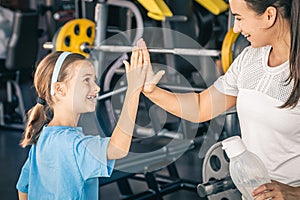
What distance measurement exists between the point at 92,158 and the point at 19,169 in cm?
207

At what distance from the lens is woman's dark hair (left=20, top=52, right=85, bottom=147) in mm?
1653

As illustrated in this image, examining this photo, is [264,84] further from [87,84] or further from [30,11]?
[30,11]

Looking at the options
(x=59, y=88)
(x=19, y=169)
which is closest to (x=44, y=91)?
(x=59, y=88)

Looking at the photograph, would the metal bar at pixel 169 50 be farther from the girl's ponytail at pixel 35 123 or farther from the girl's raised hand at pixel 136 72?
the girl's raised hand at pixel 136 72

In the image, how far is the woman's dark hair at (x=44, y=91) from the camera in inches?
65.1

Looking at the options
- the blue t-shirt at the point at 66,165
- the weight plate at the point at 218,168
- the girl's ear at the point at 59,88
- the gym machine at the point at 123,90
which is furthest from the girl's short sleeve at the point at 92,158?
the gym machine at the point at 123,90

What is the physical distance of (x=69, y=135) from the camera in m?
1.59

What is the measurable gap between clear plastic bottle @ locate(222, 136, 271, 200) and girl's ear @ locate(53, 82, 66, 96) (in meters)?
0.45

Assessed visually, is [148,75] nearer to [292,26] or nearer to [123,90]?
[292,26]

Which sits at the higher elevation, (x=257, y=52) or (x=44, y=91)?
(x=257, y=52)

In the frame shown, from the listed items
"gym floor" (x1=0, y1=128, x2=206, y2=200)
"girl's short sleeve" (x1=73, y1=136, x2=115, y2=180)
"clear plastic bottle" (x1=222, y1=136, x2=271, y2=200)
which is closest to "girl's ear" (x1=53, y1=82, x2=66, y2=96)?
"girl's short sleeve" (x1=73, y1=136, x2=115, y2=180)

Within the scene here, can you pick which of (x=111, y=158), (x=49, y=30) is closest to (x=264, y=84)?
(x=111, y=158)

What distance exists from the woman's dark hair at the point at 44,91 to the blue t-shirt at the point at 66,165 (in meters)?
0.07

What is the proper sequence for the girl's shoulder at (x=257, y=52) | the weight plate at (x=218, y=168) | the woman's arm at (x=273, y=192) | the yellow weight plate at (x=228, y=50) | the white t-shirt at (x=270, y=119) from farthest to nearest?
the yellow weight plate at (x=228, y=50)
the weight plate at (x=218, y=168)
the girl's shoulder at (x=257, y=52)
the white t-shirt at (x=270, y=119)
the woman's arm at (x=273, y=192)
